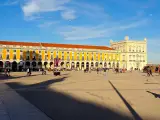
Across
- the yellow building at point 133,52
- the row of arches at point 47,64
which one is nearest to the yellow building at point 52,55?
the row of arches at point 47,64

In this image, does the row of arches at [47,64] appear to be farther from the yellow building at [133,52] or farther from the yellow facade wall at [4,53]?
the yellow building at [133,52]

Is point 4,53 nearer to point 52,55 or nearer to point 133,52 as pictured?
point 52,55

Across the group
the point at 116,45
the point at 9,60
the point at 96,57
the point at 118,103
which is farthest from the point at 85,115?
the point at 116,45

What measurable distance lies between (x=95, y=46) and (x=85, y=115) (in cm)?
9823

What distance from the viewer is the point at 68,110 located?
354 inches

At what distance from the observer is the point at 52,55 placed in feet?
302

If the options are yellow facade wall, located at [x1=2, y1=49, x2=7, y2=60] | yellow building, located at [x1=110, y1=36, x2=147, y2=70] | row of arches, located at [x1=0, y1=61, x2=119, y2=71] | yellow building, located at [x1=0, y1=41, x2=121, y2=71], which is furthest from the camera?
yellow building, located at [x1=110, y1=36, x2=147, y2=70]

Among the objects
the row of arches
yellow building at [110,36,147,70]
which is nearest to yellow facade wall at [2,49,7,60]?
the row of arches

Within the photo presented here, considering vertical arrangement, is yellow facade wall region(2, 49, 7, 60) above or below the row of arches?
above

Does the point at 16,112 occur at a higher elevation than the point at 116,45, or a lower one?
lower

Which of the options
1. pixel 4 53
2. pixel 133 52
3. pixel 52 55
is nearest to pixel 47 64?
pixel 52 55

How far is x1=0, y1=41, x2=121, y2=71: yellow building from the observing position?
84.1 metres

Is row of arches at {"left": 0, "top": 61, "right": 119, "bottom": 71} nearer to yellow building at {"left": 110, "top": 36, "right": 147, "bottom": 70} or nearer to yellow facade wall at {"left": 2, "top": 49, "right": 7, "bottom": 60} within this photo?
yellow facade wall at {"left": 2, "top": 49, "right": 7, "bottom": 60}

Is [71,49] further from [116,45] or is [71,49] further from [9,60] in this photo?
[116,45]
